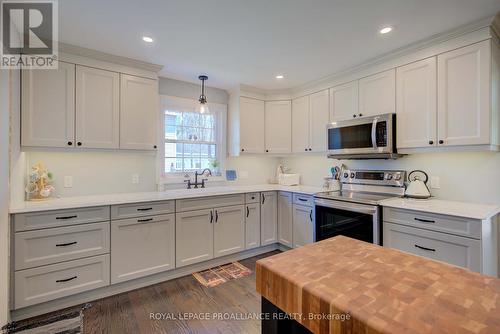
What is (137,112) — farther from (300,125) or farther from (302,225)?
(302,225)

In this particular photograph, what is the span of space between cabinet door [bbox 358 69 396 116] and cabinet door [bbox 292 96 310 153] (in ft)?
2.74

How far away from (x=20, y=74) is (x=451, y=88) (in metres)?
3.85

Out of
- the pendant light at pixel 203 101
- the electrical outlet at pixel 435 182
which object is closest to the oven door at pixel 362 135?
the electrical outlet at pixel 435 182

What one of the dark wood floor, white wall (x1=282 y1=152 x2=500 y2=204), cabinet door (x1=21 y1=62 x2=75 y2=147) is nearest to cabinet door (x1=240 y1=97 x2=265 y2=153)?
white wall (x1=282 y1=152 x2=500 y2=204)

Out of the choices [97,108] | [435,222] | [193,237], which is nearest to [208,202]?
[193,237]

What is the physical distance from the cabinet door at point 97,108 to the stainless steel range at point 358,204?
2.43 meters

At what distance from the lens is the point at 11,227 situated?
190cm

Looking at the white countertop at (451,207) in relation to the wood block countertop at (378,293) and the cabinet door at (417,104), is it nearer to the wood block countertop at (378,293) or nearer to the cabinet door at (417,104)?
the cabinet door at (417,104)

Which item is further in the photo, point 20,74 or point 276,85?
point 276,85

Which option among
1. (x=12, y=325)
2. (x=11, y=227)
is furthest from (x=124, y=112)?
(x=12, y=325)

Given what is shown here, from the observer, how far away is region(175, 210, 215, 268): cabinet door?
8.76ft

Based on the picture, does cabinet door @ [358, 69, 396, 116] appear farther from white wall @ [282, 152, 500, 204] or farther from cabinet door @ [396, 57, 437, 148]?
white wall @ [282, 152, 500, 204]

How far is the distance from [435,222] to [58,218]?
3.13 m

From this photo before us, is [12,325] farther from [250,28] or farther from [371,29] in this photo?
[371,29]
